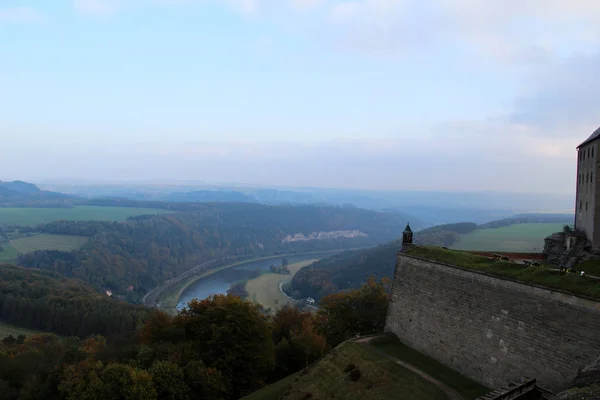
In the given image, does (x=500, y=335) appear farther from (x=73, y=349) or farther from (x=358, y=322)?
(x=73, y=349)

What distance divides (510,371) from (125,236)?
7884 inches

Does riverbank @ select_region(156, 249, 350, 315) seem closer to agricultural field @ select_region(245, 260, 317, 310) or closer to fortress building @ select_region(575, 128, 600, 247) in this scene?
agricultural field @ select_region(245, 260, 317, 310)

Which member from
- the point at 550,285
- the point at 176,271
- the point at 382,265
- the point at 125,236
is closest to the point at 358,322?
the point at 550,285

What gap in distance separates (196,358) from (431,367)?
61.5ft

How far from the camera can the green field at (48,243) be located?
545 ft

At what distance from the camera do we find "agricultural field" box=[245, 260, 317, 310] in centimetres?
12044

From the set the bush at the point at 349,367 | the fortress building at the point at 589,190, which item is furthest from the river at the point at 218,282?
the fortress building at the point at 589,190

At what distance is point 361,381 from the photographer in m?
25.8

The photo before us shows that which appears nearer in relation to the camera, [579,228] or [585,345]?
[585,345]

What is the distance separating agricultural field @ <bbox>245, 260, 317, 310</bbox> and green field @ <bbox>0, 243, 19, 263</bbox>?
88360 mm

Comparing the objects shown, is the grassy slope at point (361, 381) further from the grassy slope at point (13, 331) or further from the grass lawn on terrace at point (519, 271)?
the grassy slope at point (13, 331)

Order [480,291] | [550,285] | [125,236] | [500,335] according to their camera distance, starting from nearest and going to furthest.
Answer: [550,285] → [500,335] → [480,291] → [125,236]

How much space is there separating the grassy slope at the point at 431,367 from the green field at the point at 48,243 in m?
168

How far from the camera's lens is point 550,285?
67.1ft
